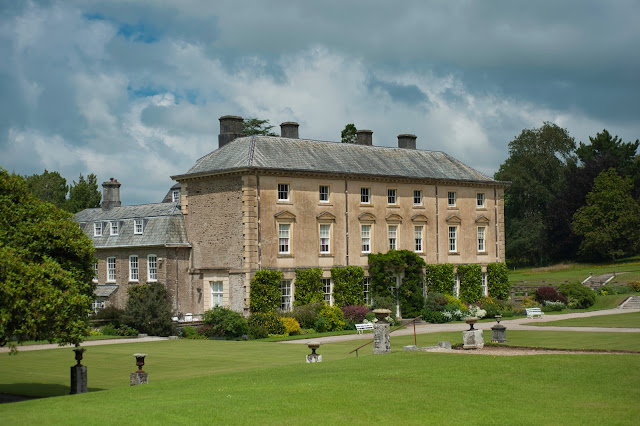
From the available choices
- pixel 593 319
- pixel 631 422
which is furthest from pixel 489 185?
pixel 631 422

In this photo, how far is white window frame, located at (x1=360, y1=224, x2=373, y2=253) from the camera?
1857 inches

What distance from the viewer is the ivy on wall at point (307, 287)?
43500 mm

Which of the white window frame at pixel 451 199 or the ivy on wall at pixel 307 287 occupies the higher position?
the white window frame at pixel 451 199

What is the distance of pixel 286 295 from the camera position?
43500 millimetres

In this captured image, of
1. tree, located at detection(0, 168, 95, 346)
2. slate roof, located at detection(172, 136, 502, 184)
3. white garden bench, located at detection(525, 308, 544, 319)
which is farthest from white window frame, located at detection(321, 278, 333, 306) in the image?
tree, located at detection(0, 168, 95, 346)

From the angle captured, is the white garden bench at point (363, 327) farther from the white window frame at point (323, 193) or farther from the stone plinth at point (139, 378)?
the stone plinth at point (139, 378)

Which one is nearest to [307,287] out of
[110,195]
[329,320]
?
[329,320]

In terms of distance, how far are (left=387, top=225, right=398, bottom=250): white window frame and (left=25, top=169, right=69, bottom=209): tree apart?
136 ft

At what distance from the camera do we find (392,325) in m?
44.5

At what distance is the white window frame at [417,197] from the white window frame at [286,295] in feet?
35.4

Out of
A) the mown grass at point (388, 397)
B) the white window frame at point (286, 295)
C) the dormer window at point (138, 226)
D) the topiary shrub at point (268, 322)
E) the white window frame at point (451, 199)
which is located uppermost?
the white window frame at point (451, 199)

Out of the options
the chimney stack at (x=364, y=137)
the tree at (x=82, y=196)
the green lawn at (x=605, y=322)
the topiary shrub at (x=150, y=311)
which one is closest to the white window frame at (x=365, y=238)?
the chimney stack at (x=364, y=137)

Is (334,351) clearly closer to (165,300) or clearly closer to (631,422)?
(165,300)

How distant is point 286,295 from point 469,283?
1410 centimetres
